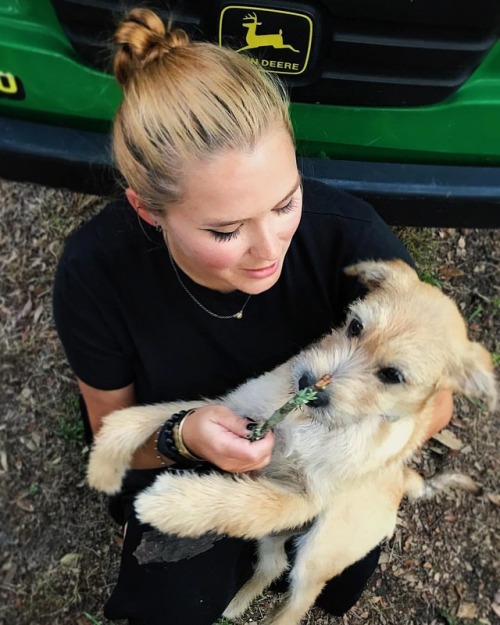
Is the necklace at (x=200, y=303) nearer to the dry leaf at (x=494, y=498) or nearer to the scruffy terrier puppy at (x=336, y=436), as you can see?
the scruffy terrier puppy at (x=336, y=436)

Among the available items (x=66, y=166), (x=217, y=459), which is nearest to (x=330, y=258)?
(x=217, y=459)

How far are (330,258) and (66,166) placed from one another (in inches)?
47.6

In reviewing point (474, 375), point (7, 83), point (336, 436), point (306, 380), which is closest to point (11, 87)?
point (7, 83)

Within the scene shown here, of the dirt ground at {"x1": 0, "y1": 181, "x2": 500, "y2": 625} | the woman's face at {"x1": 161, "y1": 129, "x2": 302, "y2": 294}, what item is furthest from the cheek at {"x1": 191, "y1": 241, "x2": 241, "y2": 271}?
the dirt ground at {"x1": 0, "y1": 181, "x2": 500, "y2": 625}

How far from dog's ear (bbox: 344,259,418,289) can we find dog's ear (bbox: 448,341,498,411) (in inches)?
12.9

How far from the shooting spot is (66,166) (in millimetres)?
2762

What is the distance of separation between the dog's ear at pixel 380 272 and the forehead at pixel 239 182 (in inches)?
20.6

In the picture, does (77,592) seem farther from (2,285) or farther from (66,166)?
(66,166)

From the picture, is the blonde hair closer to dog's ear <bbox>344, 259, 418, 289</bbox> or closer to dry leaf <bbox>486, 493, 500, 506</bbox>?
dog's ear <bbox>344, 259, 418, 289</bbox>

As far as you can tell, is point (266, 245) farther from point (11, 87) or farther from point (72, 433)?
point (72, 433)

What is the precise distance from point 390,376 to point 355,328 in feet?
0.71

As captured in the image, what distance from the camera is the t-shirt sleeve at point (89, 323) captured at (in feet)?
7.49

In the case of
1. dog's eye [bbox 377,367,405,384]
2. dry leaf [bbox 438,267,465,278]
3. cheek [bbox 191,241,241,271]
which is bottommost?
dry leaf [bbox 438,267,465,278]

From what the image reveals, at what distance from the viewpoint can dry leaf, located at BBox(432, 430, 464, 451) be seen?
363 centimetres
